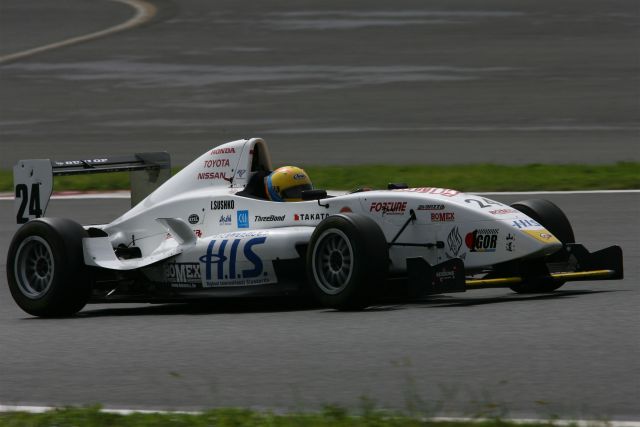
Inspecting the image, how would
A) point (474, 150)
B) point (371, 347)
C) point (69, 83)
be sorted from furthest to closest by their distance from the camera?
point (69, 83) < point (474, 150) < point (371, 347)

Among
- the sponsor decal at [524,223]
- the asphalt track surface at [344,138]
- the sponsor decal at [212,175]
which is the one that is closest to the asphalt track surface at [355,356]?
the asphalt track surface at [344,138]

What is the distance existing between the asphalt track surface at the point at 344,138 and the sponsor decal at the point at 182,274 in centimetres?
28

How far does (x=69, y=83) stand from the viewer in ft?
93.0

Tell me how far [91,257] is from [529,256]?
3350 millimetres

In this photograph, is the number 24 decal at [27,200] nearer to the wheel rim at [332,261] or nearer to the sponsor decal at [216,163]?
the sponsor decal at [216,163]

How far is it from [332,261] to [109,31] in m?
26.2

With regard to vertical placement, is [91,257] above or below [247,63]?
below

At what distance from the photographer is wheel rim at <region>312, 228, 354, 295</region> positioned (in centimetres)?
924

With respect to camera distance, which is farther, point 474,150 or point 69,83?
point 69,83

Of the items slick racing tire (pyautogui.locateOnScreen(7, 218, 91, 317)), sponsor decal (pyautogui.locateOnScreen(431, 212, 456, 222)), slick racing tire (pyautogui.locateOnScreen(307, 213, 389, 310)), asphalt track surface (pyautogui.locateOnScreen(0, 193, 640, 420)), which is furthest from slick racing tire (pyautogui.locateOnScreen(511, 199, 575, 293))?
slick racing tire (pyautogui.locateOnScreen(7, 218, 91, 317))

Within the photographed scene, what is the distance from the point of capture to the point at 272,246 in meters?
9.83

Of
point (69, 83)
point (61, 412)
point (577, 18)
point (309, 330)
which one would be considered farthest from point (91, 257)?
point (577, 18)

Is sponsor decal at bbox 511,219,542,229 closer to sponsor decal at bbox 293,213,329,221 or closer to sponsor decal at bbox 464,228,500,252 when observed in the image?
sponsor decal at bbox 464,228,500,252

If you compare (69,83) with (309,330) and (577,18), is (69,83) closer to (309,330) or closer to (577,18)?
(577,18)
